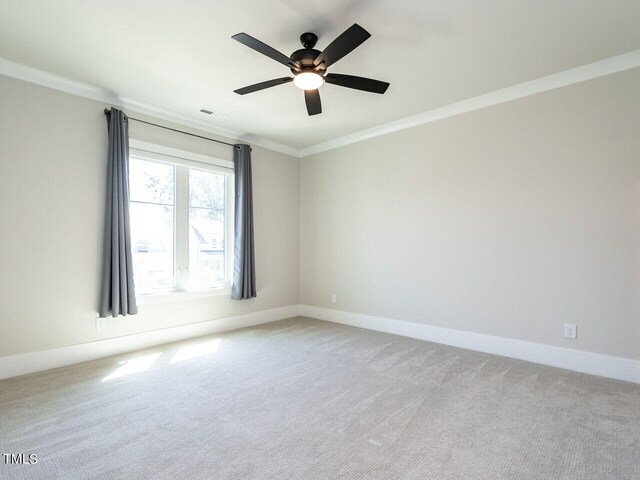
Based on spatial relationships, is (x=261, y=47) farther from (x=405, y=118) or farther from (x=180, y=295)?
(x=180, y=295)

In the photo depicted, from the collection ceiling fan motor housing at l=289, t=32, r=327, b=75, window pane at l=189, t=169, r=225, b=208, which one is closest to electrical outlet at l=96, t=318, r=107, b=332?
window pane at l=189, t=169, r=225, b=208

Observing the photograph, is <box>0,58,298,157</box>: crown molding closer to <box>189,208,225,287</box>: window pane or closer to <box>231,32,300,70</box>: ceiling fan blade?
<box>189,208,225,287</box>: window pane

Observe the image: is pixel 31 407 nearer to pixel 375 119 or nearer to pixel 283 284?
pixel 283 284

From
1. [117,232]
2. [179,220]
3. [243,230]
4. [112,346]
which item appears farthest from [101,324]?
[243,230]

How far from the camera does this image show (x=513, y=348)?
349cm

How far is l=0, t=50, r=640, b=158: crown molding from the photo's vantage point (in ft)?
9.77

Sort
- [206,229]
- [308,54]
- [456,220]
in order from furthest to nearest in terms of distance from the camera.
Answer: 1. [206,229]
2. [456,220]
3. [308,54]

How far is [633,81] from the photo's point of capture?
2893mm

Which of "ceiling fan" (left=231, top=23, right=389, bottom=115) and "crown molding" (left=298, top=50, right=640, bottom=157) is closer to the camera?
"ceiling fan" (left=231, top=23, right=389, bottom=115)

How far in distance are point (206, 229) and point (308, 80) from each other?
2733mm

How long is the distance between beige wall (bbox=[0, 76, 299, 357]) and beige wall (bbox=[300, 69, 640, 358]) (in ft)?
9.59

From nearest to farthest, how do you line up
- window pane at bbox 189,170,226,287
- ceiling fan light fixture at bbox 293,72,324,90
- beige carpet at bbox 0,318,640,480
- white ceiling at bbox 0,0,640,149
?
beige carpet at bbox 0,318,640,480 → white ceiling at bbox 0,0,640,149 → ceiling fan light fixture at bbox 293,72,324,90 → window pane at bbox 189,170,226,287

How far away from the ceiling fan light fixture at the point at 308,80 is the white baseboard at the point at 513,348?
10.3ft

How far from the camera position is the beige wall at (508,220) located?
2.97m
